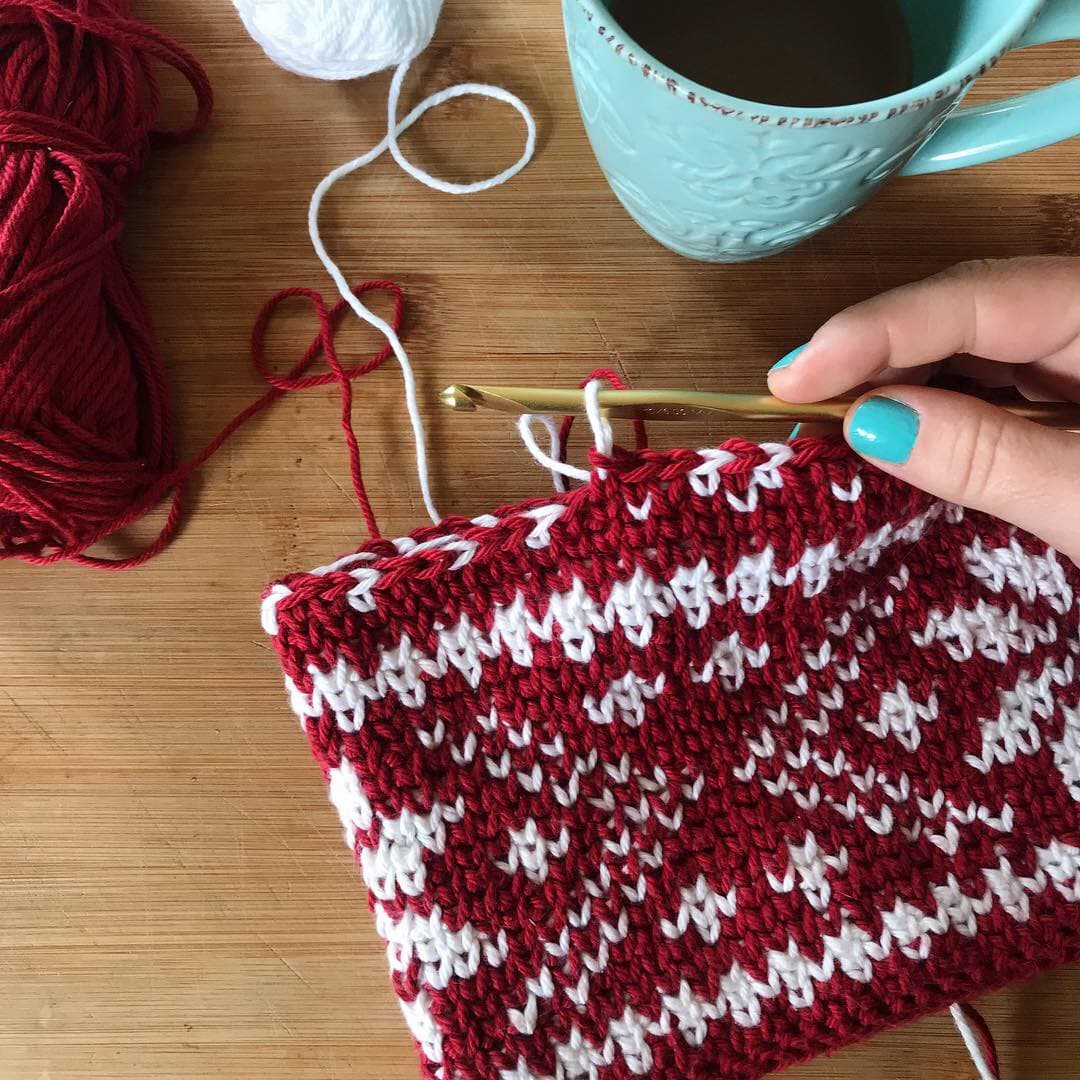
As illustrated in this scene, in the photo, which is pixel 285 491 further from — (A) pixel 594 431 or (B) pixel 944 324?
(B) pixel 944 324

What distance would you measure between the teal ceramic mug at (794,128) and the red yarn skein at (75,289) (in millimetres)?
315

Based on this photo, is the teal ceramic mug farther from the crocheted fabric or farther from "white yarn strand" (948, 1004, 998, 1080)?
"white yarn strand" (948, 1004, 998, 1080)

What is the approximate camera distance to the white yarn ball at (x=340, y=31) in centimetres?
57

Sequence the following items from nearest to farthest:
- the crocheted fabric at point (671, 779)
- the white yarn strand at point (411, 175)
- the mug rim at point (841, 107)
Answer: the mug rim at point (841, 107) < the crocheted fabric at point (671, 779) < the white yarn strand at point (411, 175)

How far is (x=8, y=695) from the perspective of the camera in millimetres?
585

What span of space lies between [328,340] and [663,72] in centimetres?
30

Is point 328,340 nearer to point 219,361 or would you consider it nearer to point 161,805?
point 219,361

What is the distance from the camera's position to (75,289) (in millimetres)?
563

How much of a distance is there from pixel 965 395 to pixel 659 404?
0.18 metres

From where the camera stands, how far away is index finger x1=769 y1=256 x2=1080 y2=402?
1.75ft

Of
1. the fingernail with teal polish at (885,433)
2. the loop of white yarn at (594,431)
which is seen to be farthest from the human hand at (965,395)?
the loop of white yarn at (594,431)

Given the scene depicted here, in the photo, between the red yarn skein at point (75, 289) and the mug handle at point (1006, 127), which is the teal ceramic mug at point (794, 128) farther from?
the red yarn skein at point (75, 289)

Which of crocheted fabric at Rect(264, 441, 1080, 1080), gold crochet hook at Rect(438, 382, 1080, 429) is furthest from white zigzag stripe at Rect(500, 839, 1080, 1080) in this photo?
gold crochet hook at Rect(438, 382, 1080, 429)

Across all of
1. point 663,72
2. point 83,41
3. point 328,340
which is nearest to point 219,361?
point 328,340
